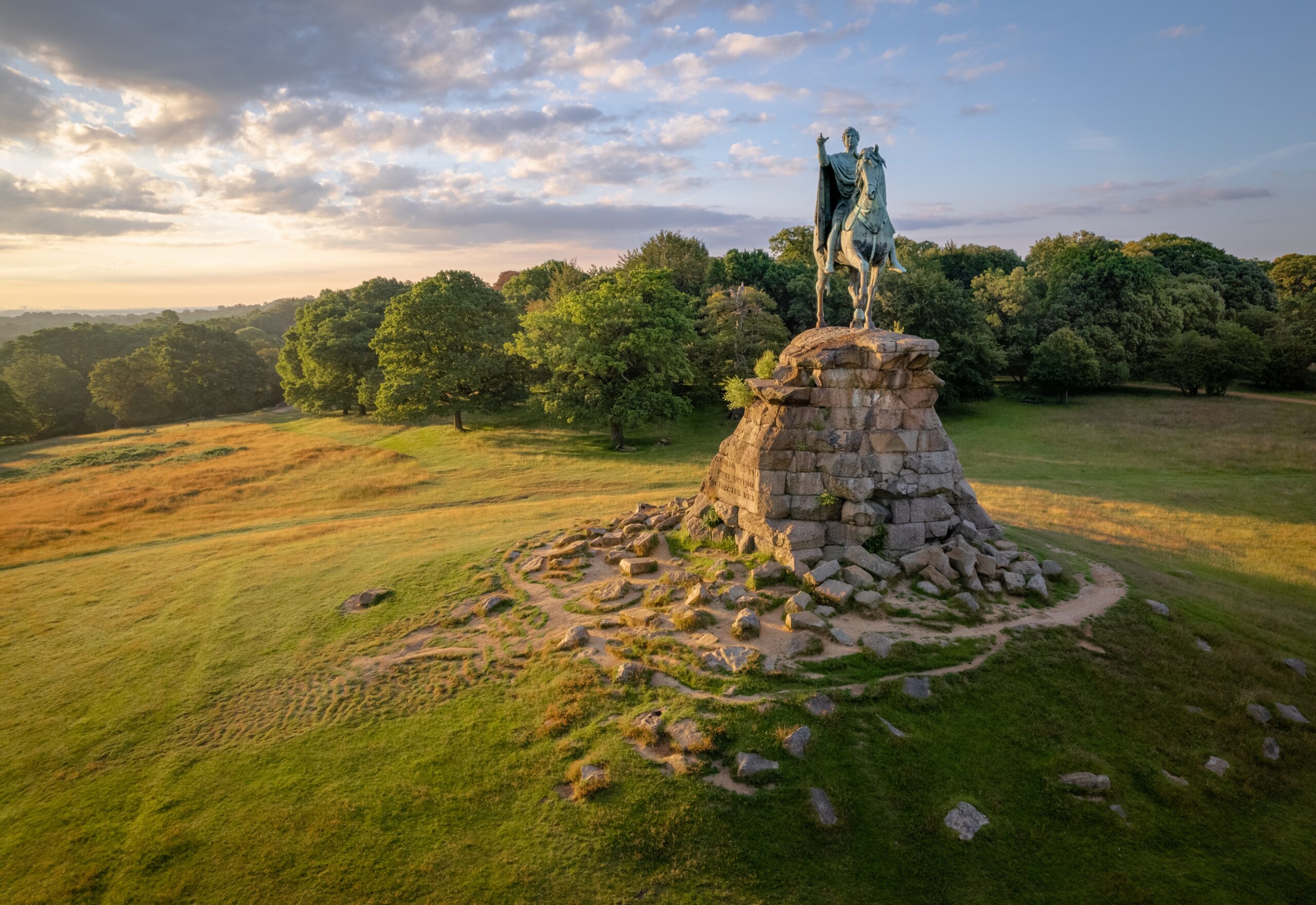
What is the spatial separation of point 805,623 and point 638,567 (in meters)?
4.79

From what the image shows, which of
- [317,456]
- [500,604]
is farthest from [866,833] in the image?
[317,456]

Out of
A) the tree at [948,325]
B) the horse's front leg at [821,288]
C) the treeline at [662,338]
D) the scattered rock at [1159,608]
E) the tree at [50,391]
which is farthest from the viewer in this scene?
the tree at [50,391]

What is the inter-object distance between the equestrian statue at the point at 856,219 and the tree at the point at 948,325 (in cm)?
3216

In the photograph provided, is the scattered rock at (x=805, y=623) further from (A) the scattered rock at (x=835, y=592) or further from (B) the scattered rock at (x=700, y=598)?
(B) the scattered rock at (x=700, y=598)

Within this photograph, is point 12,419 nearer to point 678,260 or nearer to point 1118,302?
point 678,260

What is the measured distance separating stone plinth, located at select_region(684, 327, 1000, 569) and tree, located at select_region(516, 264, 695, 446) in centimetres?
2249

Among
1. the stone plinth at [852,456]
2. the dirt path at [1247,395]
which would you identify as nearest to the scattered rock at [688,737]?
the stone plinth at [852,456]

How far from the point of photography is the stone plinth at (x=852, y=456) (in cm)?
1396

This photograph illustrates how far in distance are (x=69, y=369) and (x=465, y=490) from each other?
63181 millimetres

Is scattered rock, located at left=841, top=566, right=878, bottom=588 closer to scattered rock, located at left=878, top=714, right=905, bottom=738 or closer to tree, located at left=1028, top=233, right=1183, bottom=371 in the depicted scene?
scattered rock, located at left=878, top=714, right=905, bottom=738

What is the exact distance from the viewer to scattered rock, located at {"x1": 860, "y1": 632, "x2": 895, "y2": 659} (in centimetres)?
1106

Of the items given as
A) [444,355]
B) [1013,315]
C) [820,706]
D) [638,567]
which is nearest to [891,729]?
[820,706]

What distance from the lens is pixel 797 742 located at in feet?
30.0

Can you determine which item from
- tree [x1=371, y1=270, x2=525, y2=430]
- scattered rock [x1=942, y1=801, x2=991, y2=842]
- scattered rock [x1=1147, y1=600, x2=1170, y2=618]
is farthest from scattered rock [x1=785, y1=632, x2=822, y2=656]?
tree [x1=371, y1=270, x2=525, y2=430]
